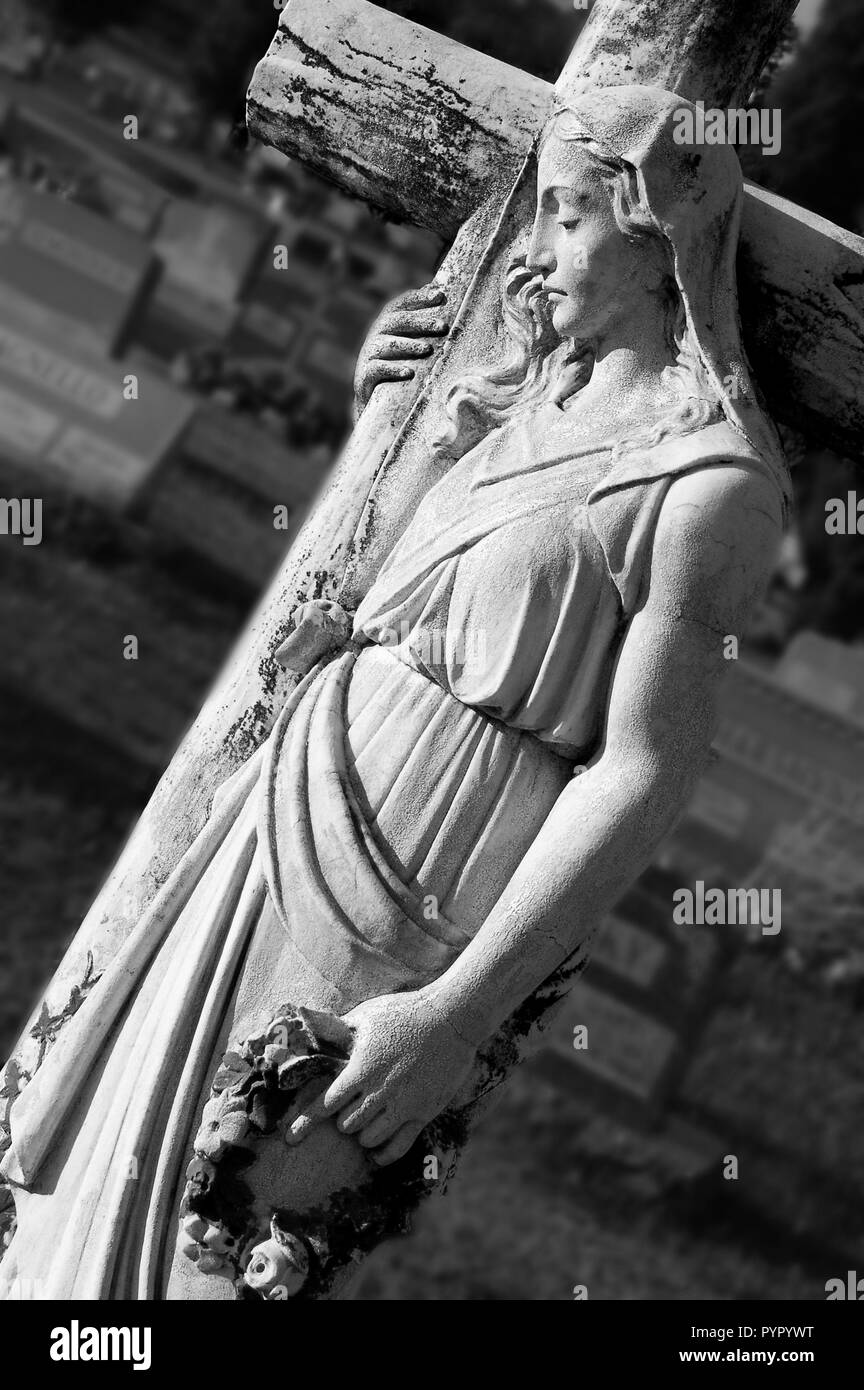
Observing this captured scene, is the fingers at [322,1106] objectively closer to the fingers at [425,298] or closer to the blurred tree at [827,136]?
the fingers at [425,298]

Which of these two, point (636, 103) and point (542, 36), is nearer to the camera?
point (636, 103)

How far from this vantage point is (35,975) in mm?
8984

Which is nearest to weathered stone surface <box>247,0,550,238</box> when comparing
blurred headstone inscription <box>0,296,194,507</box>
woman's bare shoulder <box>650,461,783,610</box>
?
woman's bare shoulder <box>650,461,783,610</box>

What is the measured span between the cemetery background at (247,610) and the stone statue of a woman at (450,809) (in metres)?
4.55

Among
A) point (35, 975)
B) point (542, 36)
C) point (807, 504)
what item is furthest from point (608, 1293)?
point (542, 36)

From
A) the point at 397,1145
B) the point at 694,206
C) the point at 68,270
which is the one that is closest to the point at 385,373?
the point at 694,206

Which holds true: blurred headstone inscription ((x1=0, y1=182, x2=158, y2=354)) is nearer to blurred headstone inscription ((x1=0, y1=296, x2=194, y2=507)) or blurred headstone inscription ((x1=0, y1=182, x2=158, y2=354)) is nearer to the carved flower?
blurred headstone inscription ((x1=0, y1=296, x2=194, y2=507))

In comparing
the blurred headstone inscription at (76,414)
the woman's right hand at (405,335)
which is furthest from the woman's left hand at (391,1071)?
the blurred headstone inscription at (76,414)

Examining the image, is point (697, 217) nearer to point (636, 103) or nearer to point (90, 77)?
point (636, 103)

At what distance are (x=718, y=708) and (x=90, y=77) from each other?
9.04m

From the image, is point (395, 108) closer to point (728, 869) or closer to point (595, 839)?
point (595, 839)

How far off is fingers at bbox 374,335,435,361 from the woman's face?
0.33 metres

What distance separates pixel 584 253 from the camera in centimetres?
346

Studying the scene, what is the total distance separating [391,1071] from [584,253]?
1472mm
